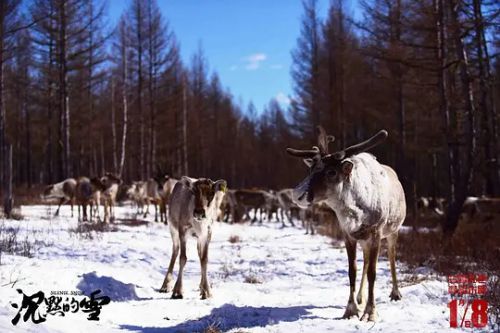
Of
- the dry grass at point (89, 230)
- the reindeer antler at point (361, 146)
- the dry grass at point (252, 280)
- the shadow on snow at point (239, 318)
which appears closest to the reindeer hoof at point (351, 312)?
the shadow on snow at point (239, 318)

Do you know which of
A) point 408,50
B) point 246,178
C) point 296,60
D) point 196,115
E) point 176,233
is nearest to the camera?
point 176,233

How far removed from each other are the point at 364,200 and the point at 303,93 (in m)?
24.4

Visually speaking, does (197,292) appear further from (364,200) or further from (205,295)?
(364,200)

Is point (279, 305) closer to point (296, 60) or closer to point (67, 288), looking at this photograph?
point (67, 288)

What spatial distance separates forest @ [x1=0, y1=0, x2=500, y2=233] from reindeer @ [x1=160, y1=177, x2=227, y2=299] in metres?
7.11

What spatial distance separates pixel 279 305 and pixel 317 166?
2.20 metres

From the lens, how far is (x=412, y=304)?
6113mm

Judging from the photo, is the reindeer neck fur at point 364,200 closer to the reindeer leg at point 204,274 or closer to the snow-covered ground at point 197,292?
the snow-covered ground at point 197,292

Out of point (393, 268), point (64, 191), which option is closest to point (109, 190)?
point (64, 191)

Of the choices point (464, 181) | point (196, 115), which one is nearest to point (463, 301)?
point (464, 181)

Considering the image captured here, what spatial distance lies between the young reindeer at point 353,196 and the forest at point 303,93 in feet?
19.7

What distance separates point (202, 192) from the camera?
7043 millimetres

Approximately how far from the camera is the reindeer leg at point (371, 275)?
534 cm

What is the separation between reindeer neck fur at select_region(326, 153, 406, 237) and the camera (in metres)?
5.50
